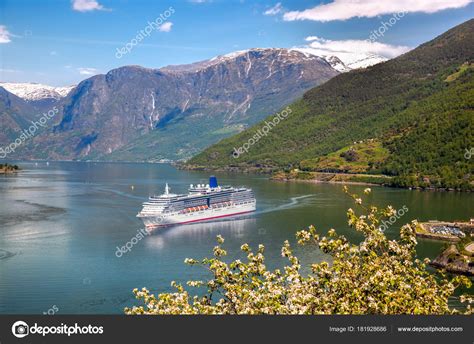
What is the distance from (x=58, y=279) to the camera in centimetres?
4325

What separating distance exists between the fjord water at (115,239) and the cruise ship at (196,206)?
9.59 ft

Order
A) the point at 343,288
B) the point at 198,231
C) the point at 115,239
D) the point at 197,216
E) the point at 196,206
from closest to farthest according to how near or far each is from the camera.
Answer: the point at 343,288 → the point at 115,239 → the point at 198,231 → the point at 197,216 → the point at 196,206

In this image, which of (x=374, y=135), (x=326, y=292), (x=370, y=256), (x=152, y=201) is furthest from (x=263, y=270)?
(x=374, y=135)

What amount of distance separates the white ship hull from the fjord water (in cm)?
227

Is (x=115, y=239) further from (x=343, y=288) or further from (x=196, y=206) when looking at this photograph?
(x=343, y=288)

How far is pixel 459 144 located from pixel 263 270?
149 m

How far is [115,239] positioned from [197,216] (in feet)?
76.3

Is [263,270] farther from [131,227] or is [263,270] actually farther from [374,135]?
[374,135]

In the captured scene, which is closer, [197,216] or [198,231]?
[198,231]

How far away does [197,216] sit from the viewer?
280 ft

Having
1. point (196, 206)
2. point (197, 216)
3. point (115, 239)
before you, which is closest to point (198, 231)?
point (197, 216)

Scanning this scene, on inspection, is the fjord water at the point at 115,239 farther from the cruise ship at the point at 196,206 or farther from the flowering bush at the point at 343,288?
the flowering bush at the point at 343,288

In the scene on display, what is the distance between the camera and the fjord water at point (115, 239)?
39.1m

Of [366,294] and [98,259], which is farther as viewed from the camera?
[98,259]
